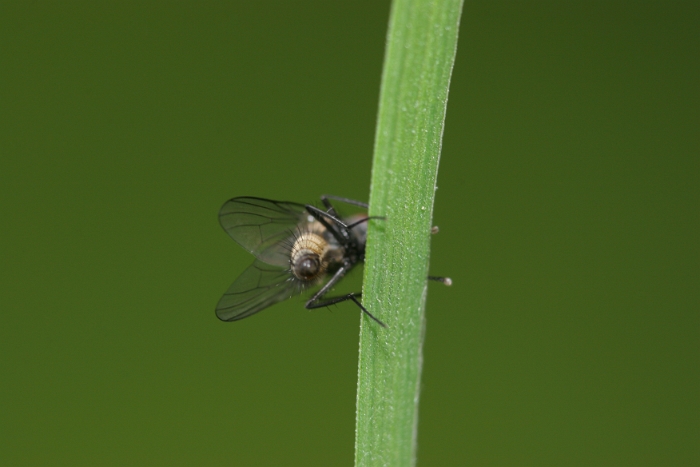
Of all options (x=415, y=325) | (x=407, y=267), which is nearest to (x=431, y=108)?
(x=407, y=267)

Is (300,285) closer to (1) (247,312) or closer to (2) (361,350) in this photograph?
(1) (247,312)

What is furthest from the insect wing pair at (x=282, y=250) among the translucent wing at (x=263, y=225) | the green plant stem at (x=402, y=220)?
the green plant stem at (x=402, y=220)

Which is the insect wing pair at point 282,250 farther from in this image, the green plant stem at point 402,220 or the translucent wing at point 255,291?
the green plant stem at point 402,220

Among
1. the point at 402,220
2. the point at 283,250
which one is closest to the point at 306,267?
the point at 283,250

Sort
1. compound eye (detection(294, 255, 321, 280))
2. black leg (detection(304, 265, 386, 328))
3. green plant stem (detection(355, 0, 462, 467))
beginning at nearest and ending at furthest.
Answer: green plant stem (detection(355, 0, 462, 467)) < black leg (detection(304, 265, 386, 328)) < compound eye (detection(294, 255, 321, 280))

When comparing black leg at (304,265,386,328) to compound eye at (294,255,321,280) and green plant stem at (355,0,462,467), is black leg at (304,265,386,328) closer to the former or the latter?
compound eye at (294,255,321,280)

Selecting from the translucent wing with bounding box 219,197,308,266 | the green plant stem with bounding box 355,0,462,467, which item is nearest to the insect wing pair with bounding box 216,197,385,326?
the translucent wing with bounding box 219,197,308,266
